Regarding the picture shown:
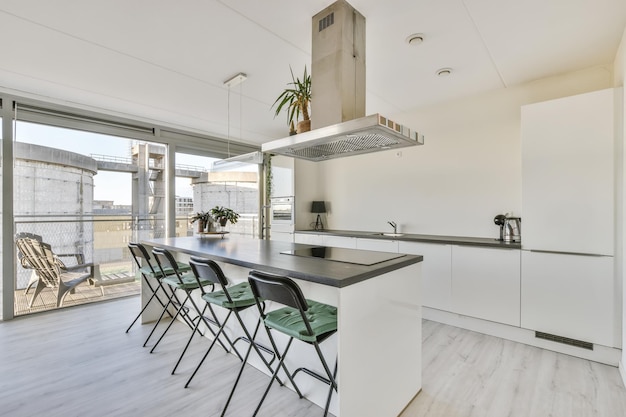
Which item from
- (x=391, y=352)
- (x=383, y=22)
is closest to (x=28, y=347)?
(x=391, y=352)

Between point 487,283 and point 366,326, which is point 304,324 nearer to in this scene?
point 366,326

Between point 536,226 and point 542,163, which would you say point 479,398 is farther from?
point 542,163

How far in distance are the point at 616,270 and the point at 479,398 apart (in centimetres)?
160

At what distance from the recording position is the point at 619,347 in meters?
2.37

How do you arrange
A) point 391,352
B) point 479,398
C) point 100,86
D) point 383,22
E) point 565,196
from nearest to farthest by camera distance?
point 391,352 → point 479,398 → point 383,22 → point 565,196 → point 100,86

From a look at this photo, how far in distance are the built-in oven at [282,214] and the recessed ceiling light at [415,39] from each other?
3042mm

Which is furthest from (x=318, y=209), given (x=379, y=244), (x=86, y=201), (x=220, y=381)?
(x=86, y=201)

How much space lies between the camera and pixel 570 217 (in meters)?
2.57

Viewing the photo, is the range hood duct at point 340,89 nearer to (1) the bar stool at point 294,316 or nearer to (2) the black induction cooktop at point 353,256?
(2) the black induction cooktop at point 353,256

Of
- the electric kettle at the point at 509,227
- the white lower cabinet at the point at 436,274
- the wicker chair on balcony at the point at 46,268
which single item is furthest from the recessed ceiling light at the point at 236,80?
the electric kettle at the point at 509,227

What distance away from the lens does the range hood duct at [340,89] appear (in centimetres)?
204

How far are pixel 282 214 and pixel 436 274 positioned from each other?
9.09 ft

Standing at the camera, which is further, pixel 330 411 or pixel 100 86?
pixel 100 86

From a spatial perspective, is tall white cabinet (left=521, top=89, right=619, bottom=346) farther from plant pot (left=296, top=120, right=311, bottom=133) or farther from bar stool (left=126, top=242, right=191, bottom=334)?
bar stool (left=126, top=242, right=191, bottom=334)
